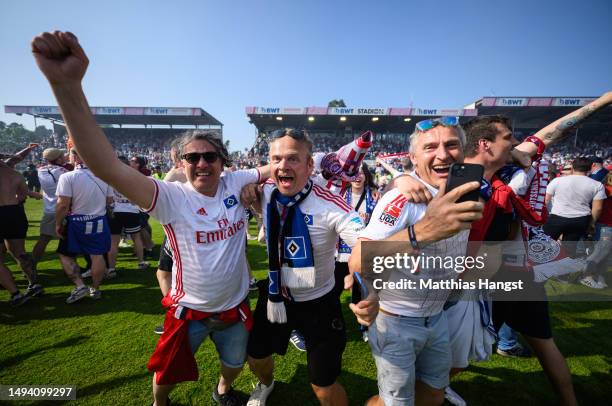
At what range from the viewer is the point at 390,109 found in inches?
1152

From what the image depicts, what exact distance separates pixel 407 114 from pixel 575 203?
2649 cm

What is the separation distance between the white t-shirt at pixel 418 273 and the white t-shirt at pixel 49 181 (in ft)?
23.0

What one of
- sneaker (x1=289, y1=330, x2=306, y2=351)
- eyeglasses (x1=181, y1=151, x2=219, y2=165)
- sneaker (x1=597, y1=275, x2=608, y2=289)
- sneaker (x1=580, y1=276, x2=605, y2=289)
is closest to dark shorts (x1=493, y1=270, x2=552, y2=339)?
sneaker (x1=289, y1=330, x2=306, y2=351)

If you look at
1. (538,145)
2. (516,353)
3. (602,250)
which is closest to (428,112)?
(602,250)

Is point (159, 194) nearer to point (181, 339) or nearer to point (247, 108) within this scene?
point (181, 339)

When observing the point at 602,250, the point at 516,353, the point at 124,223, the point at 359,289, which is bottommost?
the point at 516,353

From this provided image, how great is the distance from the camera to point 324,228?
2.05m

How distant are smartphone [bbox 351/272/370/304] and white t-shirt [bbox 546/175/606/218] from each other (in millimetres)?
6242

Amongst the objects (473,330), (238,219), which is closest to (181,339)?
(238,219)

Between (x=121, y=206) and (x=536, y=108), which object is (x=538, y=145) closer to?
(x=121, y=206)

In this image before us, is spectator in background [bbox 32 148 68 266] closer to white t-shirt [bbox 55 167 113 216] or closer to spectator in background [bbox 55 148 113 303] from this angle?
spectator in background [bbox 55 148 113 303]

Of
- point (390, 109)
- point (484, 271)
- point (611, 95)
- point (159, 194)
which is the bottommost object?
point (484, 271)

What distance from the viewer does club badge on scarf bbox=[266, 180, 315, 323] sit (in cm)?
207

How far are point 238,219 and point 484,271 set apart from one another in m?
2.04
